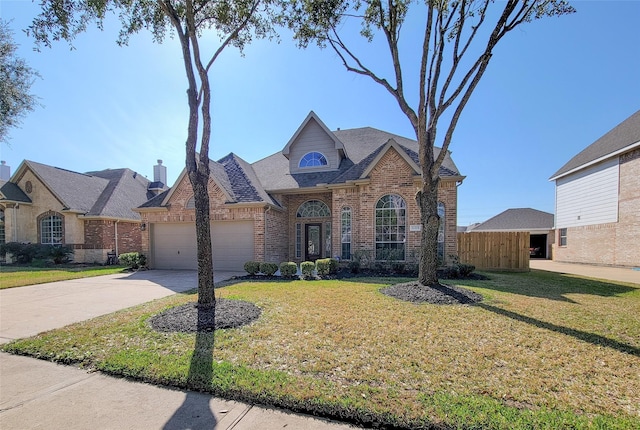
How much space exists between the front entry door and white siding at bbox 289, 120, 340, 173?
10.3 ft

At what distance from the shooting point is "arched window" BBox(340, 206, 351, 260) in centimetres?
1296

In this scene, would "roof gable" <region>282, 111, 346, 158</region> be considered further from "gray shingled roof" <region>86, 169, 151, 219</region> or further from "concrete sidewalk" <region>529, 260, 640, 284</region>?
"concrete sidewalk" <region>529, 260, 640, 284</region>

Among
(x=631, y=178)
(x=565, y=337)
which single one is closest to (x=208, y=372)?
(x=565, y=337)

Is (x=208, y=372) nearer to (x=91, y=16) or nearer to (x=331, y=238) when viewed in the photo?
(x=91, y=16)

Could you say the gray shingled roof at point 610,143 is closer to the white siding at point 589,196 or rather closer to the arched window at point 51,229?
the white siding at point 589,196

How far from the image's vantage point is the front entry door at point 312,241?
14758mm

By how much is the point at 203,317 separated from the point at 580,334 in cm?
655

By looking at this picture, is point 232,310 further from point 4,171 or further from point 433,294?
→ point 4,171

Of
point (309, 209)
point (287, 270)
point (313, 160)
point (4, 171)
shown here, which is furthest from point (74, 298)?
point (4, 171)

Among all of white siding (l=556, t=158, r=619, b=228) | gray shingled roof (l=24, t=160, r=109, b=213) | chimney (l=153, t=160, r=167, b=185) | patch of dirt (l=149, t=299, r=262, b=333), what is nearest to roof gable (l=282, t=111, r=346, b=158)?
patch of dirt (l=149, t=299, r=262, b=333)

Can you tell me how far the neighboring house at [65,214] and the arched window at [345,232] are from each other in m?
14.4

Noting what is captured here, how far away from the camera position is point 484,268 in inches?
537

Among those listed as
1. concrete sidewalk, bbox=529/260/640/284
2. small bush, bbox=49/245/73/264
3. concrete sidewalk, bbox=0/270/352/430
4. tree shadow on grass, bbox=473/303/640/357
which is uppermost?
concrete sidewalk, bbox=0/270/352/430

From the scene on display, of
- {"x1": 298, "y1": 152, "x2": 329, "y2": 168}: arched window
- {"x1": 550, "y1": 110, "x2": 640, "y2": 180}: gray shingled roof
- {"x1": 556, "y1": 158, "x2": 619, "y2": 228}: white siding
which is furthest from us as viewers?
{"x1": 556, "y1": 158, "x2": 619, "y2": 228}: white siding
